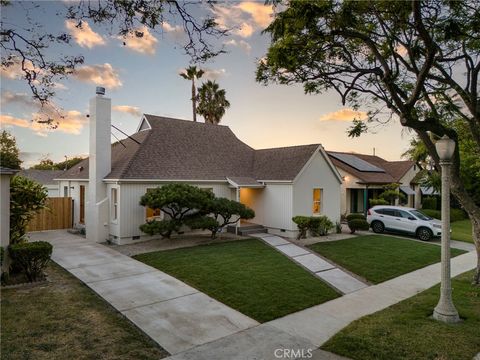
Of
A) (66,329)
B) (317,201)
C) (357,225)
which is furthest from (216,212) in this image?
(357,225)

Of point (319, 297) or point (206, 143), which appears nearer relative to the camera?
point (319, 297)

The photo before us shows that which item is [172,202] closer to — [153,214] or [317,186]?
[153,214]

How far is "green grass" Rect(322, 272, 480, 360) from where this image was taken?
5.60 m

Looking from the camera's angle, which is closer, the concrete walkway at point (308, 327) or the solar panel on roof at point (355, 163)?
the concrete walkway at point (308, 327)

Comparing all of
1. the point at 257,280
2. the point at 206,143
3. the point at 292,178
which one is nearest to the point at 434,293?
the point at 257,280

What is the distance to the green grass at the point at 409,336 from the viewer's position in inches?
221

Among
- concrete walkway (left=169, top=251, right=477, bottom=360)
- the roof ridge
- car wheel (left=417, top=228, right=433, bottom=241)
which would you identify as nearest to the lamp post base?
concrete walkway (left=169, top=251, right=477, bottom=360)

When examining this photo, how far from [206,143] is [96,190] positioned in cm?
735

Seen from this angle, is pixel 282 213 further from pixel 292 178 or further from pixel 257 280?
pixel 257 280

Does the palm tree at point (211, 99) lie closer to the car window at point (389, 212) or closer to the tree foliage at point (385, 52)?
the car window at point (389, 212)

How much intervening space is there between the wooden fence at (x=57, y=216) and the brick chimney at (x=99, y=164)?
15.8 feet

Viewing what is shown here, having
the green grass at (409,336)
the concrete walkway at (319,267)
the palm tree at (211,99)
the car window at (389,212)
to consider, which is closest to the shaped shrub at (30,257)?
the green grass at (409,336)

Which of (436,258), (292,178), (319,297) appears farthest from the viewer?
(292,178)

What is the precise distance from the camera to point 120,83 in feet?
37.1
